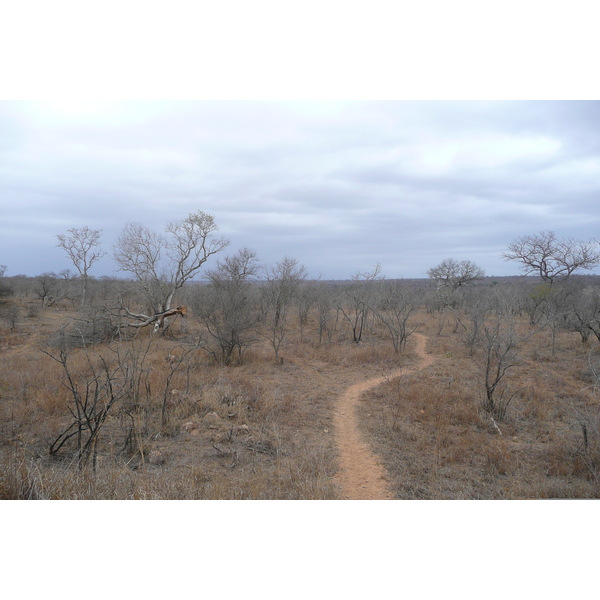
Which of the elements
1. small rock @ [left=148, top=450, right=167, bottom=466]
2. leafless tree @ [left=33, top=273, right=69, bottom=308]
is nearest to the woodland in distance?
small rock @ [left=148, top=450, right=167, bottom=466]

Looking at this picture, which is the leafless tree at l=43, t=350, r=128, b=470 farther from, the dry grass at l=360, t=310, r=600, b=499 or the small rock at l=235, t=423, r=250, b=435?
the dry grass at l=360, t=310, r=600, b=499

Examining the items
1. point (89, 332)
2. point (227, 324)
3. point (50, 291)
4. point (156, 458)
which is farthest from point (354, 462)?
point (50, 291)

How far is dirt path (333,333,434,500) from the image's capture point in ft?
15.2

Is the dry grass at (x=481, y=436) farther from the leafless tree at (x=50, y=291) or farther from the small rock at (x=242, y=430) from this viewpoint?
the leafless tree at (x=50, y=291)

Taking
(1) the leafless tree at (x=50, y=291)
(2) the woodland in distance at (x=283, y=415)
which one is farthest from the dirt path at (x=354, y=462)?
(1) the leafless tree at (x=50, y=291)

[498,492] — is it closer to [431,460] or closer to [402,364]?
[431,460]

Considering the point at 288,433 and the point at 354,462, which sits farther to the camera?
the point at 288,433

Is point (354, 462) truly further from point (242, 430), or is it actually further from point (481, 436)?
point (481, 436)

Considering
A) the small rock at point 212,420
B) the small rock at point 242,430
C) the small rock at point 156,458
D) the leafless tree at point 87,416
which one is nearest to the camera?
the leafless tree at point 87,416

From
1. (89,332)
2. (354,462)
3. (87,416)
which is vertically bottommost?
(354,462)

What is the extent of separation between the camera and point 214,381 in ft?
30.1

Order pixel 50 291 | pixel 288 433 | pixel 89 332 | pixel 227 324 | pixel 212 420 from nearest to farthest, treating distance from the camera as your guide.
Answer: pixel 288 433, pixel 212 420, pixel 227 324, pixel 89 332, pixel 50 291

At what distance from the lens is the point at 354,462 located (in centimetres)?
553

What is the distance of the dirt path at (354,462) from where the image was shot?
462cm
